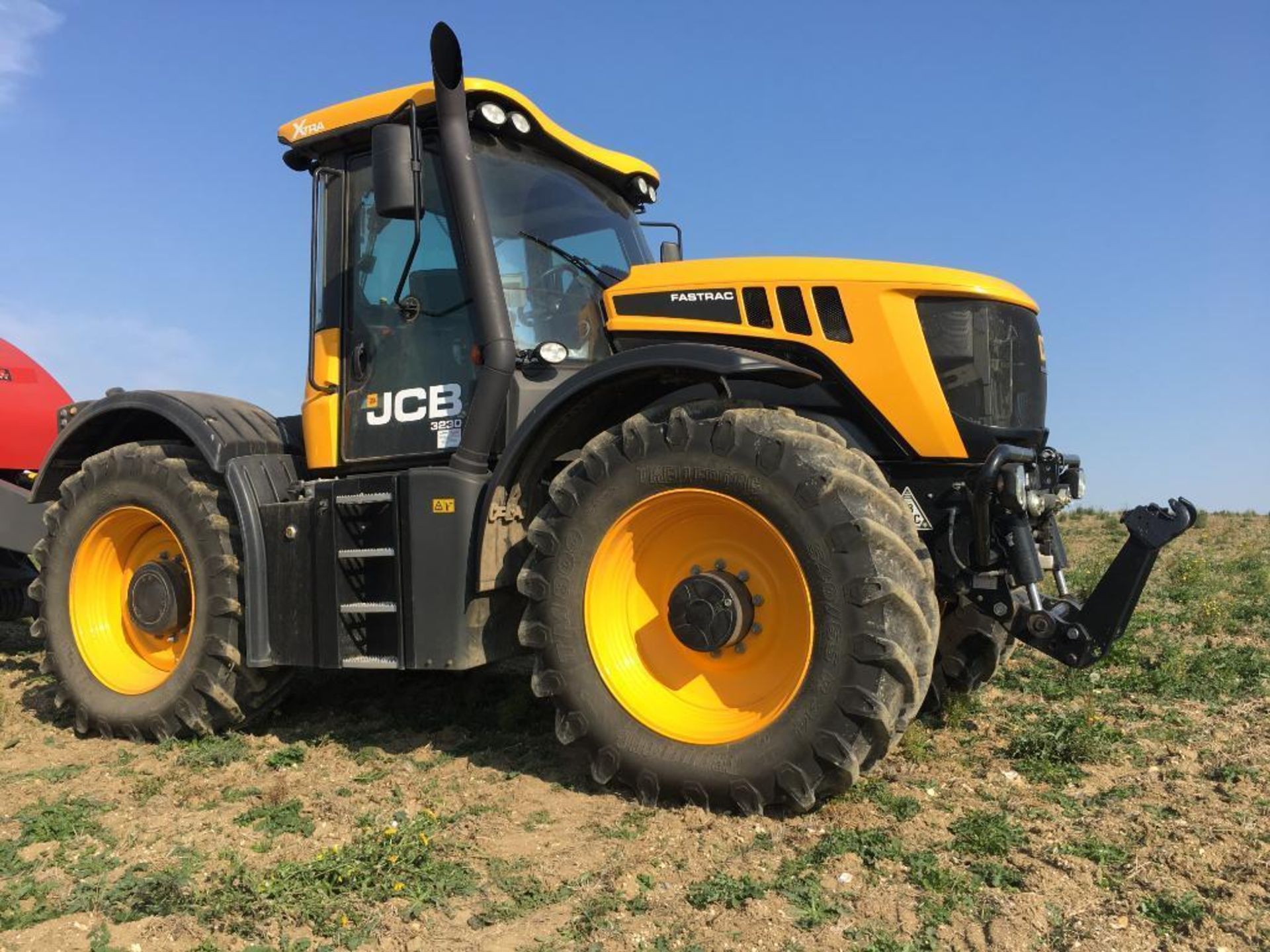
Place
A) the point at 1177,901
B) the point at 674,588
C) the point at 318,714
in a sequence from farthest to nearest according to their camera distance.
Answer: the point at 318,714 < the point at 674,588 < the point at 1177,901

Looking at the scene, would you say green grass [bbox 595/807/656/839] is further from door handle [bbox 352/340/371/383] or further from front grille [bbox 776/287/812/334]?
door handle [bbox 352/340/371/383]

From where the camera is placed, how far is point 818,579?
3.82 meters

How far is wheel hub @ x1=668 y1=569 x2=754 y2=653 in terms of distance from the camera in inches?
161

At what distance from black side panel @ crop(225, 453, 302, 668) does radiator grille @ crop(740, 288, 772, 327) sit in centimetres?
245

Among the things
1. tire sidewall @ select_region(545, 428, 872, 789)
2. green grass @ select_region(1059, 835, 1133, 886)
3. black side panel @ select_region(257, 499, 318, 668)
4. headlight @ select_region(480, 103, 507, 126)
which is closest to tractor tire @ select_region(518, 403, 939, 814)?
tire sidewall @ select_region(545, 428, 872, 789)

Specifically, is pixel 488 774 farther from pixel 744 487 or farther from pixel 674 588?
pixel 744 487

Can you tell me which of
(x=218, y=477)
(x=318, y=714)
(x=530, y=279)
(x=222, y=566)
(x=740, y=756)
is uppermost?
(x=530, y=279)

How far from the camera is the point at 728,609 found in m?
4.08

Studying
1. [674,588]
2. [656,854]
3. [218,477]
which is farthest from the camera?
[218,477]

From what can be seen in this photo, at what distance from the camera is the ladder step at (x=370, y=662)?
4762 millimetres

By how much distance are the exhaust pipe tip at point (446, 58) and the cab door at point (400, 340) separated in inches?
19.2

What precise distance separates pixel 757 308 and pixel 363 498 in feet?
6.82

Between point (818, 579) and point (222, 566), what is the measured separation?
323 cm

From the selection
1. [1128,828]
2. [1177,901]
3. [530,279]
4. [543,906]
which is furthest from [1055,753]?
[530,279]
